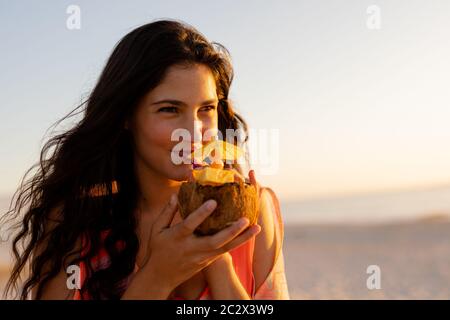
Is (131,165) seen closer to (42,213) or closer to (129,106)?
(129,106)

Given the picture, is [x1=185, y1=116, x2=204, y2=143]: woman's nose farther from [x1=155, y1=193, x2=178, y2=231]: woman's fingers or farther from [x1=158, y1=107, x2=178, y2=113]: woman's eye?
[x1=155, y1=193, x2=178, y2=231]: woman's fingers

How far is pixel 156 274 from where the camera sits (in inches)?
106

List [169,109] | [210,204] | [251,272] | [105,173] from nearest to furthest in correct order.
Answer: [210,204] → [169,109] → [251,272] → [105,173]

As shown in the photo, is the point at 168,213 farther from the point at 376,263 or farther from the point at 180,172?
the point at 376,263

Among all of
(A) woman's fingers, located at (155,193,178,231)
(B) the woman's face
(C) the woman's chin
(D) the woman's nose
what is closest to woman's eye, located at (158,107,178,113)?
(B) the woman's face

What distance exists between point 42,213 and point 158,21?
5.11ft

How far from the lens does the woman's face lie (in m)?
2.99

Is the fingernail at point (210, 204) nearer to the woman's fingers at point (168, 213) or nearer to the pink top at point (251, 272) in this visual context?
the woman's fingers at point (168, 213)

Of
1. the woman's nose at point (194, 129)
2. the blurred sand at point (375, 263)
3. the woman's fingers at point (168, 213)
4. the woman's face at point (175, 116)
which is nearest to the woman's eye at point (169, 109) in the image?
the woman's face at point (175, 116)

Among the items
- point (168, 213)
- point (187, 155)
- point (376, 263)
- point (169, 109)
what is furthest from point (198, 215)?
point (376, 263)

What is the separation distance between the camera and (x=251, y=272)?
10.6ft

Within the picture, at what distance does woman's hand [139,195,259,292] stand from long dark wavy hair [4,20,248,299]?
26.2 inches

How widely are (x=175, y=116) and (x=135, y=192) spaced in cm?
82

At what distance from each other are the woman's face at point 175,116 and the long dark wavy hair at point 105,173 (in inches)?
4.0
